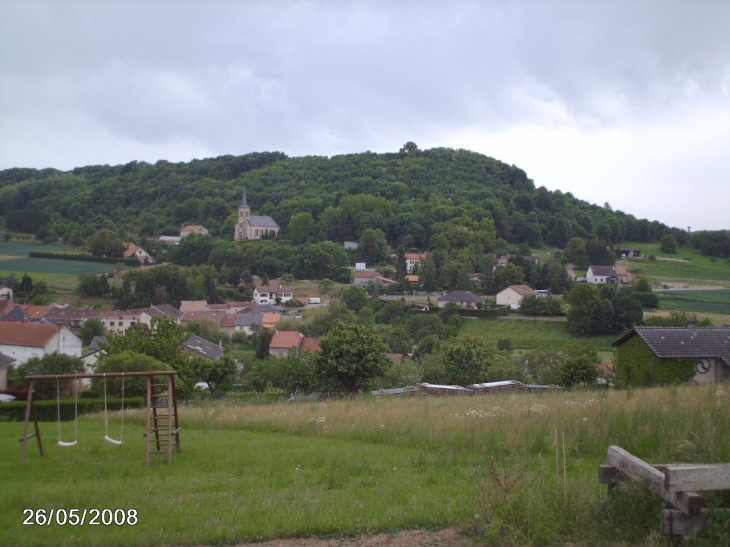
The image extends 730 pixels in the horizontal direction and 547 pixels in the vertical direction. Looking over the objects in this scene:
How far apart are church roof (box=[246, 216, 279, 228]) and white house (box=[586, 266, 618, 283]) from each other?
61.6 m

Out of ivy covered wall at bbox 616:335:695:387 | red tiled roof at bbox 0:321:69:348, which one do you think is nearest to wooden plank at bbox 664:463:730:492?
ivy covered wall at bbox 616:335:695:387

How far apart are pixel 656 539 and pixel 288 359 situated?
2419 centimetres

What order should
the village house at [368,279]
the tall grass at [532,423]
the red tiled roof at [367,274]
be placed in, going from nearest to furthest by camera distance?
the tall grass at [532,423], the village house at [368,279], the red tiled roof at [367,274]

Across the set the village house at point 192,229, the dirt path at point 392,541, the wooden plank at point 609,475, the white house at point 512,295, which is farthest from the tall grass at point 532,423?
the village house at point 192,229

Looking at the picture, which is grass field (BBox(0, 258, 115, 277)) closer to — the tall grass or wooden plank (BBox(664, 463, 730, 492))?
the tall grass

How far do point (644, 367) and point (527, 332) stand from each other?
31.6 meters

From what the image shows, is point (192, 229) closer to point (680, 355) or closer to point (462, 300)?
point (462, 300)

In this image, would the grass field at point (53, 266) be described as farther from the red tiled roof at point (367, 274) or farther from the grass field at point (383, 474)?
the grass field at point (383, 474)

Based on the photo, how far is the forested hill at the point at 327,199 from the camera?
10306 cm

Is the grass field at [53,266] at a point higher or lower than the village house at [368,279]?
higher

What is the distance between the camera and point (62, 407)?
1681 cm


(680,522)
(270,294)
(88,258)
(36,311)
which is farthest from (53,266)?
(680,522)

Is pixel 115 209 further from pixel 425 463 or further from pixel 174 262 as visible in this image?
pixel 425 463

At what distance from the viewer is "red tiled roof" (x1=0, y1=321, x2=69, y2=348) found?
32.4 metres
